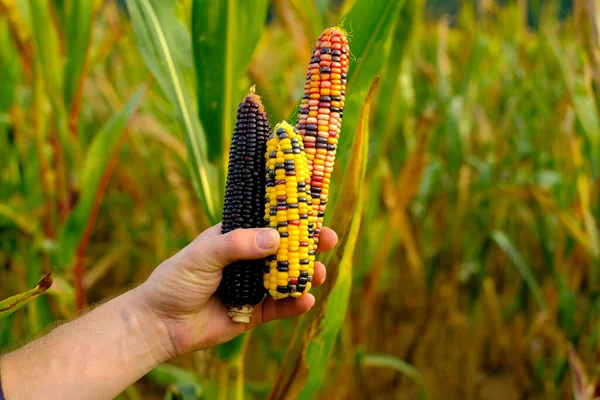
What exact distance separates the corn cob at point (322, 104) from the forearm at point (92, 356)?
0.33 metres

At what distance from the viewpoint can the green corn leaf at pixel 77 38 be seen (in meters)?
1.29

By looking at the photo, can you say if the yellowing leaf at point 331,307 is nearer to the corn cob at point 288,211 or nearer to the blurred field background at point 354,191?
the blurred field background at point 354,191

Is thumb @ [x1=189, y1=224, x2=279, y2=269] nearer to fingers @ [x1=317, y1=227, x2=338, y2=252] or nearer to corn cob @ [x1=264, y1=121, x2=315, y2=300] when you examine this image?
corn cob @ [x1=264, y1=121, x2=315, y2=300]

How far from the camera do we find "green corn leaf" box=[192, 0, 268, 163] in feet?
3.04

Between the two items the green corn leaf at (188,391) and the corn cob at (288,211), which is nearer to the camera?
the corn cob at (288,211)

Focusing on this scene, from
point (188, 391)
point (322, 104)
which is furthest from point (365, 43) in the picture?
point (188, 391)

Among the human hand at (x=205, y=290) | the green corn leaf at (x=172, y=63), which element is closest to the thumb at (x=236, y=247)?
the human hand at (x=205, y=290)

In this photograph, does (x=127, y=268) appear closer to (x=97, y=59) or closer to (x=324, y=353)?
(x=97, y=59)

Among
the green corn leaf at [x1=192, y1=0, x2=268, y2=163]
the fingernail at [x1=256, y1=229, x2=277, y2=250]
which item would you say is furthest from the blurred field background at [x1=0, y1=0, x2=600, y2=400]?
the fingernail at [x1=256, y1=229, x2=277, y2=250]

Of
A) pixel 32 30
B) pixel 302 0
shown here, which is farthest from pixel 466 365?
pixel 32 30

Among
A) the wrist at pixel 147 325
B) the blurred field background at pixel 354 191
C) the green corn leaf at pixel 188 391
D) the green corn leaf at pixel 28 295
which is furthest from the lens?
the green corn leaf at pixel 188 391

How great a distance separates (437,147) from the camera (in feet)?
8.54

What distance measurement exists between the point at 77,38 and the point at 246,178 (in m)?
0.77

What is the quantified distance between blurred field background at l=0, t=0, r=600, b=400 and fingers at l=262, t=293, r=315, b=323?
0.06m
